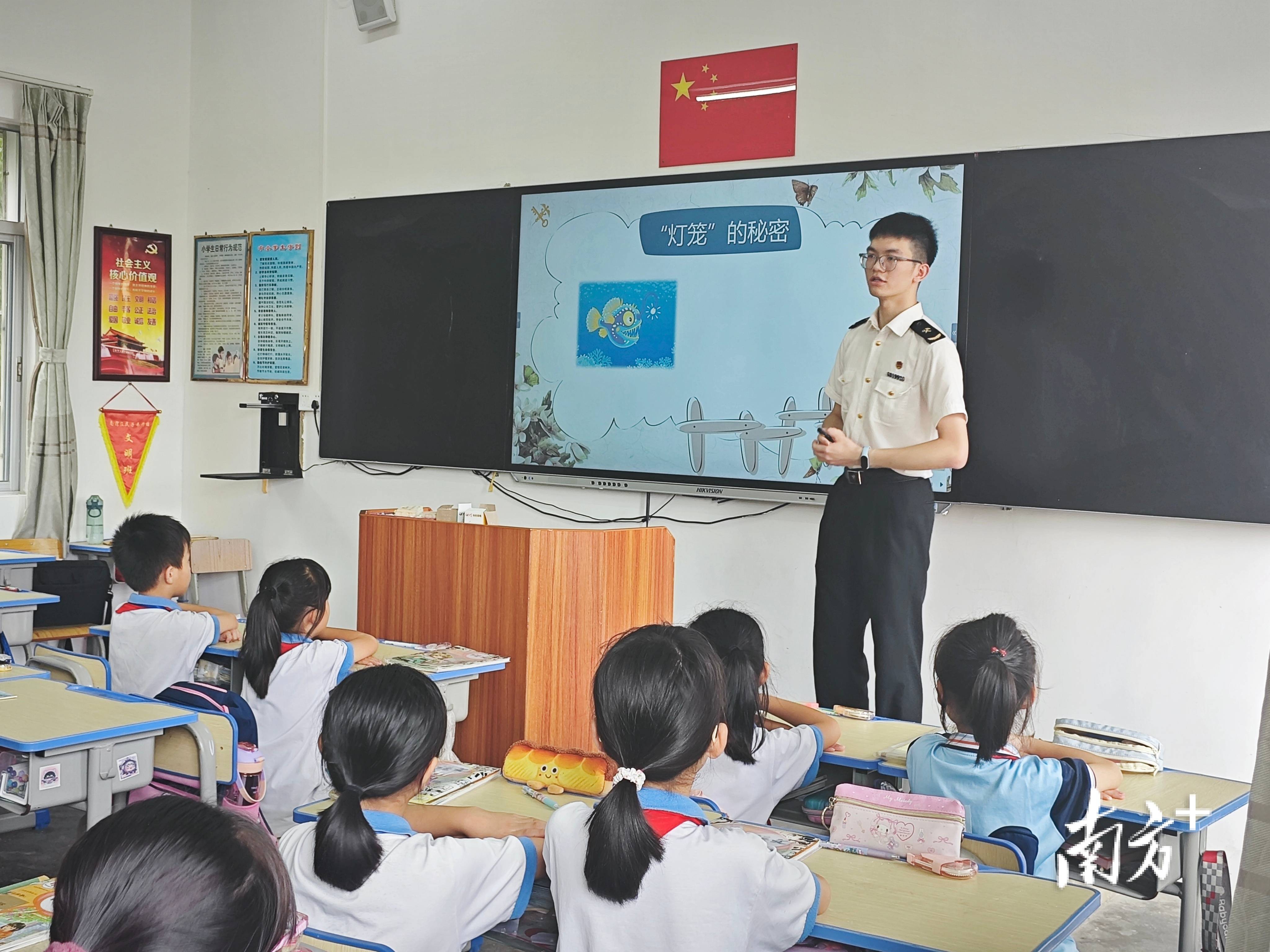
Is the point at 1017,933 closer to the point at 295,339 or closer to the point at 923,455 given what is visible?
the point at 923,455

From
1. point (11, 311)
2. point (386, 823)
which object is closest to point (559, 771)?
point (386, 823)

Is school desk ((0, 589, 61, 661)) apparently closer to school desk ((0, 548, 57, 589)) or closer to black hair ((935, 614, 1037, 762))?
school desk ((0, 548, 57, 589))

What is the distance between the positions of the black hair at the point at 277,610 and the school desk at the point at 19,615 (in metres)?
1.32

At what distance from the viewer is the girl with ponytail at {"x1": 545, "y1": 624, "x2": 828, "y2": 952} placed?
5.16ft

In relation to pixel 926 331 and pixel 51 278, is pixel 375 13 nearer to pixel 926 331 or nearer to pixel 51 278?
pixel 51 278

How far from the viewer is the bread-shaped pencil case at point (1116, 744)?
2.59 meters

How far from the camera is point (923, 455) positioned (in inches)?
140

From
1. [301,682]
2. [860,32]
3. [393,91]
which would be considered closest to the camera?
[301,682]

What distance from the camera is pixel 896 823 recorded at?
1981mm

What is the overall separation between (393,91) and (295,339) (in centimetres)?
138

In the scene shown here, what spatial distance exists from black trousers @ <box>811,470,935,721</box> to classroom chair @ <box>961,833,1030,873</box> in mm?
1614

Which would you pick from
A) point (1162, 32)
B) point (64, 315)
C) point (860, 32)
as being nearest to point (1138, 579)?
point (1162, 32)

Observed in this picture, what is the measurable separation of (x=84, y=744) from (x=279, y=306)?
4217 millimetres

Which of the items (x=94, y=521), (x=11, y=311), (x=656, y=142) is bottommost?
(x=94, y=521)
